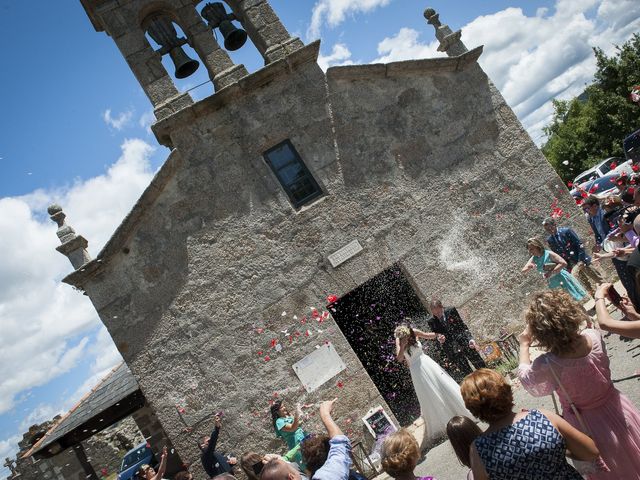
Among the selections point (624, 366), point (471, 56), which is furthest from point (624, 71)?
point (624, 366)

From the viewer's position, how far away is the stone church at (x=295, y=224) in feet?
26.2

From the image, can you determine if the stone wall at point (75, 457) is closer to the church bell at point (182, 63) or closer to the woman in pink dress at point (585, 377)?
the church bell at point (182, 63)

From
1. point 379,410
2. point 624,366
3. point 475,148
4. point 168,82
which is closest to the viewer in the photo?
point 624,366

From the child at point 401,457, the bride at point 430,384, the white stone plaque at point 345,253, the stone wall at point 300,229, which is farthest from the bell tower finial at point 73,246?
the child at point 401,457

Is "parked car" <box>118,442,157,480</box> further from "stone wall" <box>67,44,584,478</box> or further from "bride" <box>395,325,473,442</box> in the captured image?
"bride" <box>395,325,473,442</box>

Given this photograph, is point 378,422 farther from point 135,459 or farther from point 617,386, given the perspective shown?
point 135,459

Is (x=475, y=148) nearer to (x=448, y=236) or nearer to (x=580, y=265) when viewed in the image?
(x=448, y=236)

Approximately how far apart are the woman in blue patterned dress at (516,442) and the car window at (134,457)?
16103mm

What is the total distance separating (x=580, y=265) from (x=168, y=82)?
299 inches

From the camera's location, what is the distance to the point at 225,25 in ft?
28.9

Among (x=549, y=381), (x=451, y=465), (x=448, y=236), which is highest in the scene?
(x=448, y=236)

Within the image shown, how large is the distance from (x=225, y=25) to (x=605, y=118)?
31.8m

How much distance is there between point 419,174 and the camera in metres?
8.84

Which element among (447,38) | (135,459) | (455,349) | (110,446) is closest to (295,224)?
(455,349)
